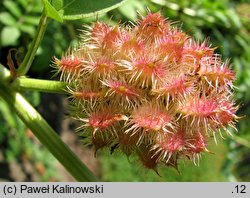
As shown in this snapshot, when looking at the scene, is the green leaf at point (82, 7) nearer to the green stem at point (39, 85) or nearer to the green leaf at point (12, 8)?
the green stem at point (39, 85)

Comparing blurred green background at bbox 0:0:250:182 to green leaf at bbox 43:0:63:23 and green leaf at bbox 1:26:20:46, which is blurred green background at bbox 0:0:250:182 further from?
green leaf at bbox 43:0:63:23

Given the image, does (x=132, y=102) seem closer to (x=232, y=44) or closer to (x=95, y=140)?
(x=95, y=140)

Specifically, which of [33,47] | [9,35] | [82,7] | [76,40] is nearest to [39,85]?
[33,47]

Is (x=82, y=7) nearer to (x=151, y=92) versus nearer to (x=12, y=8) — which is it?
(x=151, y=92)

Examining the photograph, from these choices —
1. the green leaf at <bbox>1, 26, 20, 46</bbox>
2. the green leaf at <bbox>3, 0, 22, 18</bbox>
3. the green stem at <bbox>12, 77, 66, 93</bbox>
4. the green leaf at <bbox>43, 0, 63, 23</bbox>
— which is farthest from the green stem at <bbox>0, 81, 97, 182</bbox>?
the green leaf at <bbox>3, 0, 22, 18</bbox>

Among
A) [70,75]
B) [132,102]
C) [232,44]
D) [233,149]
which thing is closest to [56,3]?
[70,75]

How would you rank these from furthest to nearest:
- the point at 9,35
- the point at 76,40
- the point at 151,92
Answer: the point at 76,40 < the point at 9,35 < the point at 151,92
